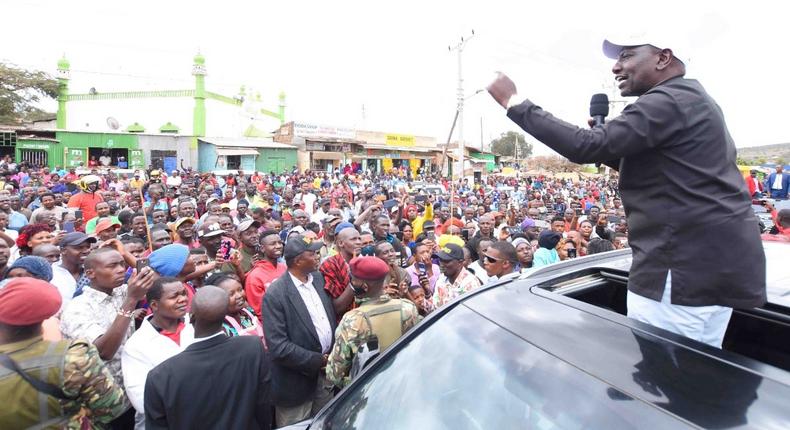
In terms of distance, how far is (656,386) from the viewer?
1096mm

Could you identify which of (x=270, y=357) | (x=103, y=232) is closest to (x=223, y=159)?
(x=103, y=232)

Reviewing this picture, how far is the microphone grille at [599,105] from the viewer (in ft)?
6.32

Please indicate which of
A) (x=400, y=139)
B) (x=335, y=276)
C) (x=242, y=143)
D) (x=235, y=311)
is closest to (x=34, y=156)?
(x=242, y=143)

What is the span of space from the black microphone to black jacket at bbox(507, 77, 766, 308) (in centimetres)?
37

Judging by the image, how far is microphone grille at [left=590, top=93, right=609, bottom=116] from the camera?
193 cm

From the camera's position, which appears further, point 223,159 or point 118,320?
point 223,159

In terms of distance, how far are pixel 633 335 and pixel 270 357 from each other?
8.09ft

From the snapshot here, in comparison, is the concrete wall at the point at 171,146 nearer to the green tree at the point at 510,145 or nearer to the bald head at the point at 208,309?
the bald head at the point at 208,309

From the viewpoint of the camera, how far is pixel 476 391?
1412 mm

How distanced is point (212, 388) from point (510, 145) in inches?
2658

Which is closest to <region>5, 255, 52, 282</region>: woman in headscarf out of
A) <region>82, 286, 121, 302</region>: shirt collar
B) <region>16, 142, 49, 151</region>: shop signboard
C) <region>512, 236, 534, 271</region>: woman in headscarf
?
<region>82, 286, 121, 302</region>: shirt collar

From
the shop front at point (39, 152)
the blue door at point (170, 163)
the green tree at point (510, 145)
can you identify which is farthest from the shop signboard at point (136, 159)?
the green tree at point (510, 145)

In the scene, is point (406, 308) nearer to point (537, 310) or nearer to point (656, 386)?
point (537, 310)

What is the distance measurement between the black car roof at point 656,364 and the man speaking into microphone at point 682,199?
0.25 m
